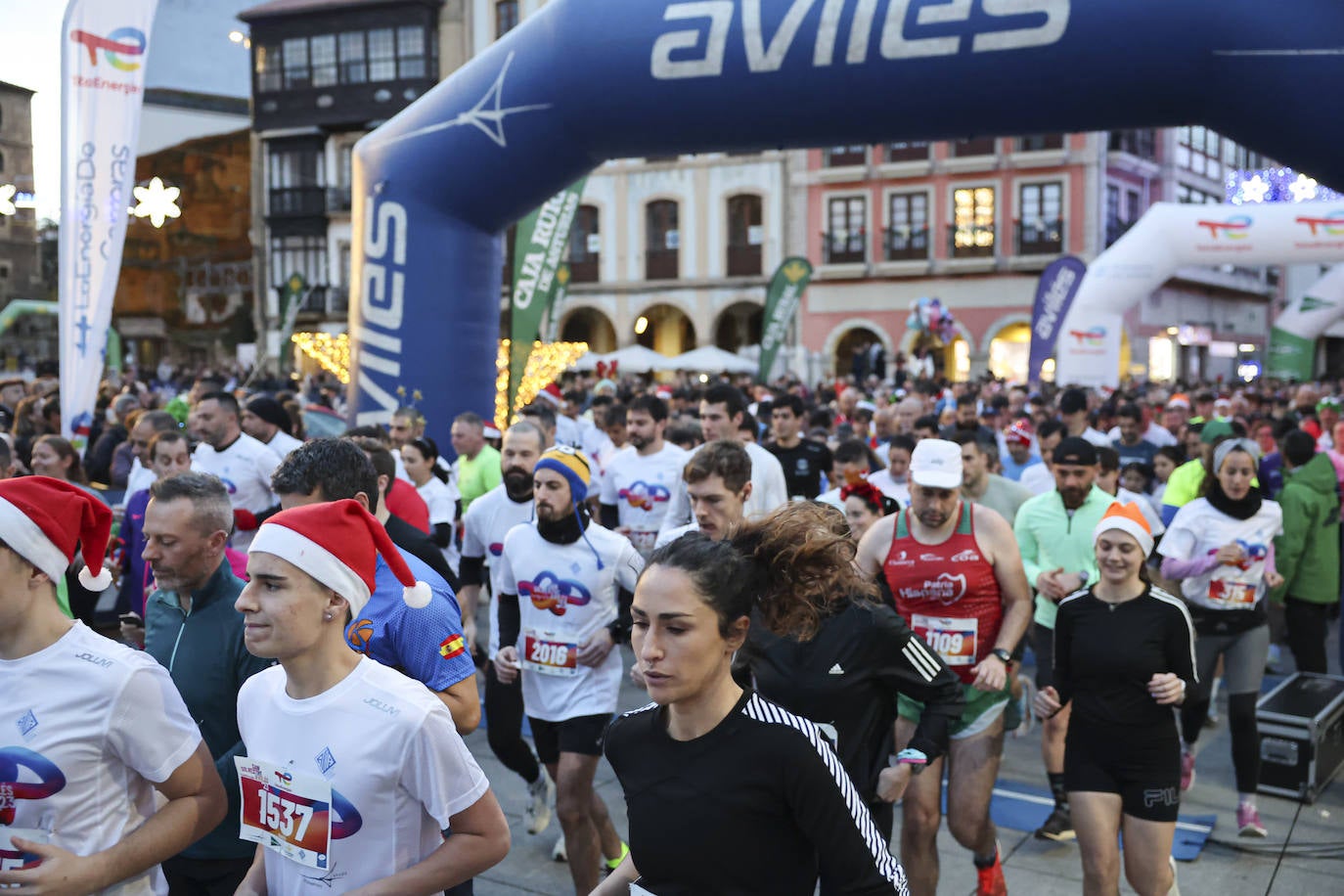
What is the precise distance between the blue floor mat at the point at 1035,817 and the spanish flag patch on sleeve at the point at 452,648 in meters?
3.12

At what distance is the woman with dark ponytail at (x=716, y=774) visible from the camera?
94.5 inches

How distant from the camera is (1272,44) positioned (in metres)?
6.45

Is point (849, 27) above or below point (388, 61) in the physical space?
below

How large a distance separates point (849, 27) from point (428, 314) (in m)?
3.85

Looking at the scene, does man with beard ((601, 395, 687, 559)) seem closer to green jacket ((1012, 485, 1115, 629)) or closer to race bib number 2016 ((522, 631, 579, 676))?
green jacket ((1012, 485, 1115, 629))

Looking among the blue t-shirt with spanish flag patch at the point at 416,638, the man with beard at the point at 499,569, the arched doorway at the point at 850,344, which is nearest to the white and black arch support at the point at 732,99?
the man with beard at the point at 499,569

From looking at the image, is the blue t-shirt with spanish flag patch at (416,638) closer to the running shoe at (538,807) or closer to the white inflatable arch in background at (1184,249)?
the running shoe at (538,807)

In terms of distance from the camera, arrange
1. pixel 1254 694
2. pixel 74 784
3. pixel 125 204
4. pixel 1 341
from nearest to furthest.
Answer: pixel 74 784, pixel 1254 694, pixel 125 204, pixel 1 341

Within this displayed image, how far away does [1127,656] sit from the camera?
455cm

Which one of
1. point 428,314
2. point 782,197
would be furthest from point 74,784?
point 782,197

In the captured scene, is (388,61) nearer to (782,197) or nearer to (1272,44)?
(782,197)

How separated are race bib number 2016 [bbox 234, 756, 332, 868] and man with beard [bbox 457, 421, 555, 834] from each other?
2.76m

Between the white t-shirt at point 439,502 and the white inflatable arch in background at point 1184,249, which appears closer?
the white t-shirt at point 439,502

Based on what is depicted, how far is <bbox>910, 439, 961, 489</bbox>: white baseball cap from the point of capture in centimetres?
472
